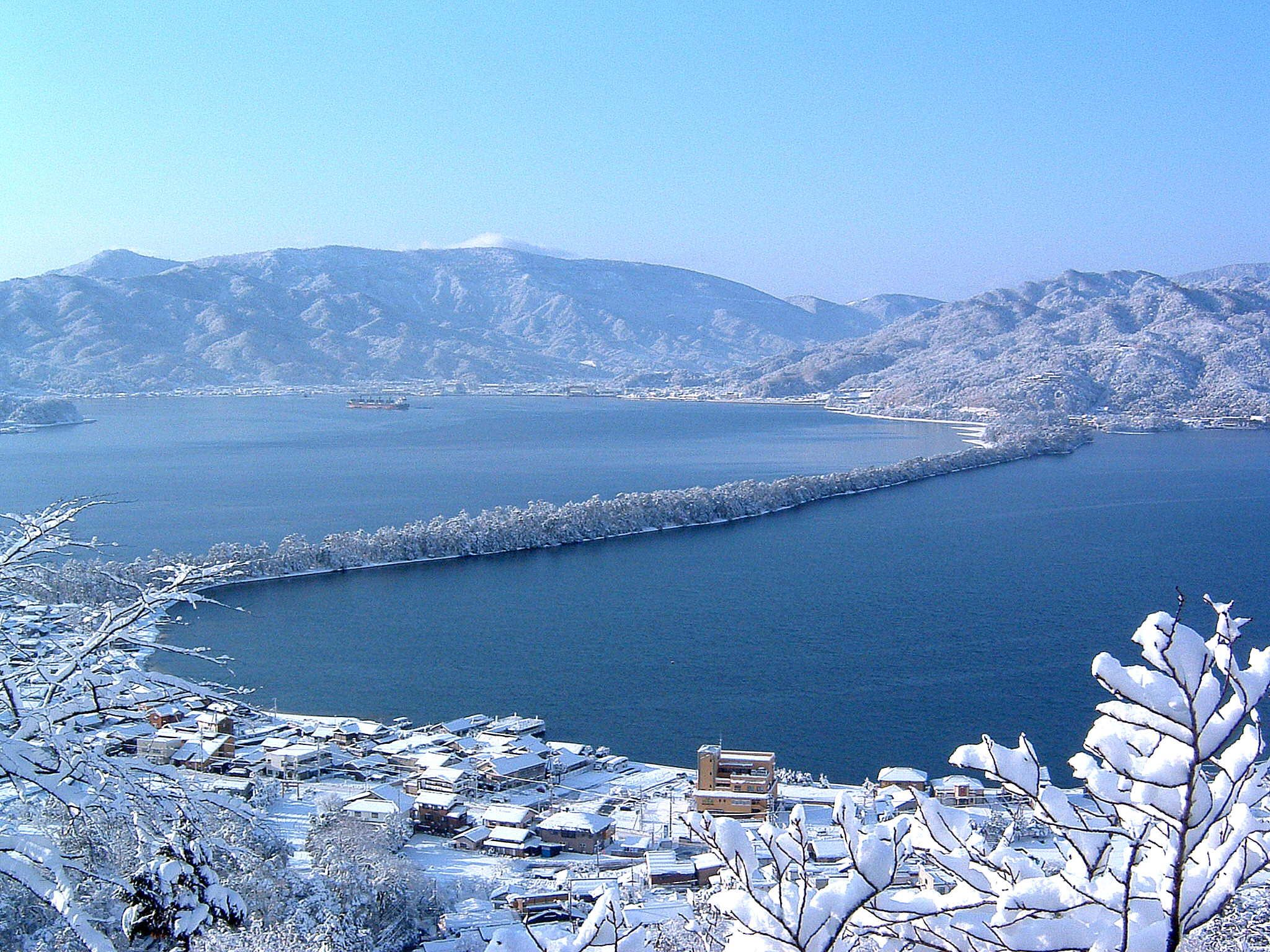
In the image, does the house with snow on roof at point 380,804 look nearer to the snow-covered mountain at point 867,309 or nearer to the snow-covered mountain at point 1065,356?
the snow-covered mountain at point 1065,356

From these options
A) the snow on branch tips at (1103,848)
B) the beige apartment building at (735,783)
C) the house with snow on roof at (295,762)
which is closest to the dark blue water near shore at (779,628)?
the beige apartment building at (735,783)

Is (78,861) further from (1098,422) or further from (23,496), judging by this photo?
(1098,422)

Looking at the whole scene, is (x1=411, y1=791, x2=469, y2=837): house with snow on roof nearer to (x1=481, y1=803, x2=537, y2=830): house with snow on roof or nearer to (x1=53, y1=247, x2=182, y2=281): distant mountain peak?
(x1=481, y1=803, x2=537, y2=830): house with snow on roof

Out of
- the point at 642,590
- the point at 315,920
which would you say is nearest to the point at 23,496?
the point at 642,590

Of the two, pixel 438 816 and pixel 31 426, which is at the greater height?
pixel 31 426

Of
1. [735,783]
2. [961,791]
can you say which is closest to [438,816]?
[735,783]

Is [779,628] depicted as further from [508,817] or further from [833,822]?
[833,822]

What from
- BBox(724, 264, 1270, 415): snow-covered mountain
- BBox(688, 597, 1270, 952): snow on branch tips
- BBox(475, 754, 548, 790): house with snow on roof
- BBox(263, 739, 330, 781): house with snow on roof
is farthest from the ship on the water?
BBox(688, 597, 1270, 952): snow on branch tips
